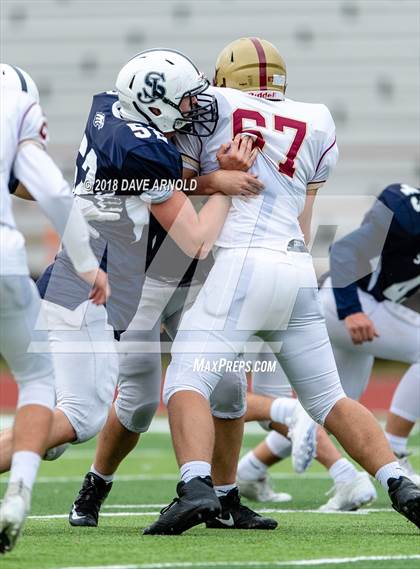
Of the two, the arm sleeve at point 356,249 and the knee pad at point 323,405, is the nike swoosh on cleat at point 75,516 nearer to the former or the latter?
the knee pad at point 323,405

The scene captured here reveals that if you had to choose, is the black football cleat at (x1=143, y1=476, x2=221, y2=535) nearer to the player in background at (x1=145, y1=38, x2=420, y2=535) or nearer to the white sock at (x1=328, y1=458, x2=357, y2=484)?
the player in background at (x1=145, y1=38, x2=420, y2=535)

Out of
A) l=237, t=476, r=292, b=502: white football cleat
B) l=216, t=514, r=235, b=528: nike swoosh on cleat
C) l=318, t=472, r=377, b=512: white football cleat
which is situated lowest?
l=237, t=476, r=292, b=502: white football cleat

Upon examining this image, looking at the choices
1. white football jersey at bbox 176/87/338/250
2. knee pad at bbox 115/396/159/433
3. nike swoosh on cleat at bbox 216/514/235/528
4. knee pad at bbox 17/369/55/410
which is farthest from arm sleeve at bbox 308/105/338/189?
knee pad at bbox 17/369/55/410

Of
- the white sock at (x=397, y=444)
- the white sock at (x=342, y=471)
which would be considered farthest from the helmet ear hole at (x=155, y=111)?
the white sock at (x=397, y=444)

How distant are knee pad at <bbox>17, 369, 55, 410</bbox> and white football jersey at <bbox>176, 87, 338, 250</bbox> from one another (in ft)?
2.95

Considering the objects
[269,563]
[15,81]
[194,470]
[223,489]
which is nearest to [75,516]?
[223,489]

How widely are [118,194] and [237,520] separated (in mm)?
1232

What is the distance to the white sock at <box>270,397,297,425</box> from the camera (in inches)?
209

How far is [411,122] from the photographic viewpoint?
47.0 ft

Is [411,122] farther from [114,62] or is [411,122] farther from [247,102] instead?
[247,102]

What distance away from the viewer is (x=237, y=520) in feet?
13.7

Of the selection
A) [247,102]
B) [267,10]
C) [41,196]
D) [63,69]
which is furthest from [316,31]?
[41,196]

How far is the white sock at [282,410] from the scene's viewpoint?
209 inches

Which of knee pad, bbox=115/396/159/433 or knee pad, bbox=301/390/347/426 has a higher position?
knee pad, bbox=301/390/347/426
